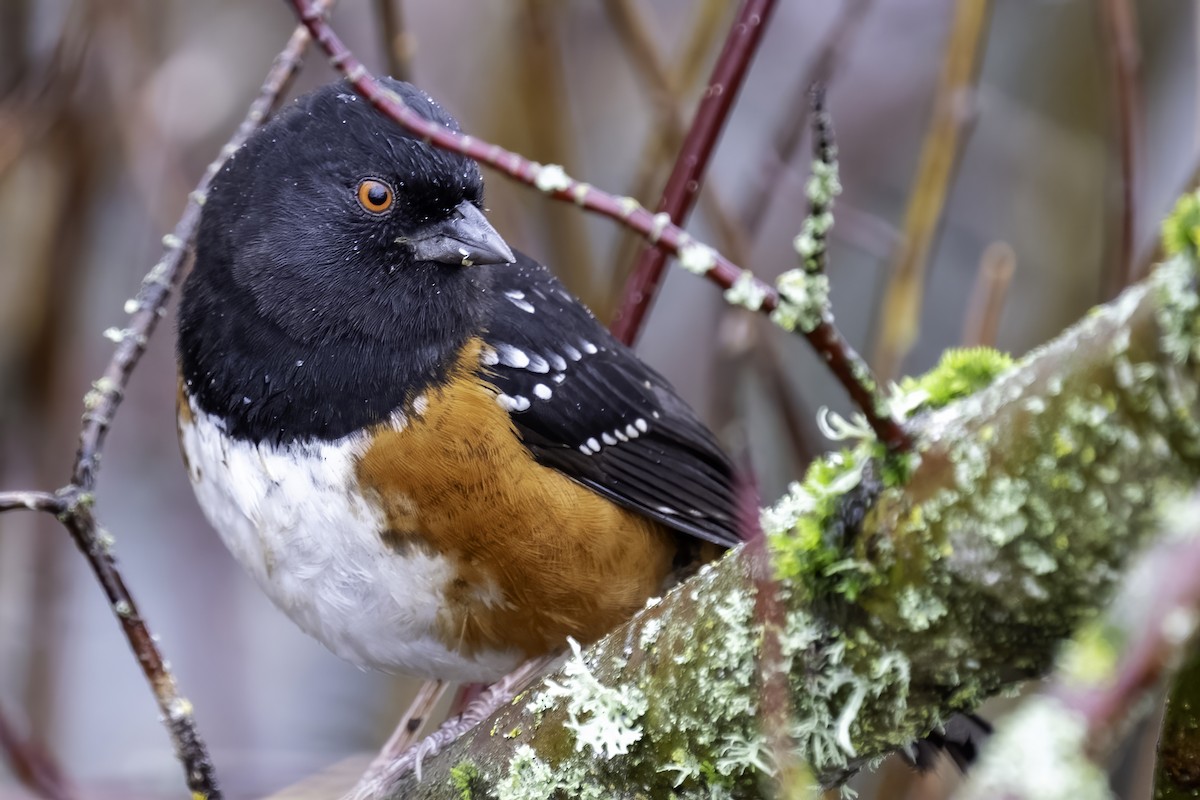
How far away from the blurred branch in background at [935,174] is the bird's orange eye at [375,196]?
0.99 metres

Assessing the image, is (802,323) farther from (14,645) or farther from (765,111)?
(765,111)

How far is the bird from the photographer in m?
1.75

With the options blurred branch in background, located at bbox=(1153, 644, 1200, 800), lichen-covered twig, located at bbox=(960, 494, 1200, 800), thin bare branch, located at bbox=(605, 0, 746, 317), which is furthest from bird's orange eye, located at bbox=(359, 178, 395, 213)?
lichen-covered twig, located at bbox=(960, 494, 1200, 800)

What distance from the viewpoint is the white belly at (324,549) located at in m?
1.74

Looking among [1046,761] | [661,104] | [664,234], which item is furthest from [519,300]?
[1046,761]

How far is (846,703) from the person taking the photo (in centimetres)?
104

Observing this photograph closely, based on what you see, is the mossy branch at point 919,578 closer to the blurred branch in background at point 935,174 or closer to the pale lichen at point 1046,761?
the pale lichen at point 1046,761

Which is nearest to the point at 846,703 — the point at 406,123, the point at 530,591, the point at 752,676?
the point at 752,676

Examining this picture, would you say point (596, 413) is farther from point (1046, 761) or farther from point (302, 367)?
point (1046, 761)

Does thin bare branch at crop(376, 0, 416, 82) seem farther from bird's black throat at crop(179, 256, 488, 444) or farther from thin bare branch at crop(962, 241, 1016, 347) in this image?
thin bare branch at crop(962, 241, 1016, 347)

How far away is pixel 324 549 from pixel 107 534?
0.40 meters

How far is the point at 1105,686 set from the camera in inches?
21.8

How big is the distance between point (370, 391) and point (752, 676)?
0.88 m

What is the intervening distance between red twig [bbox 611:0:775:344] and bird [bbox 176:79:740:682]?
0.25m
